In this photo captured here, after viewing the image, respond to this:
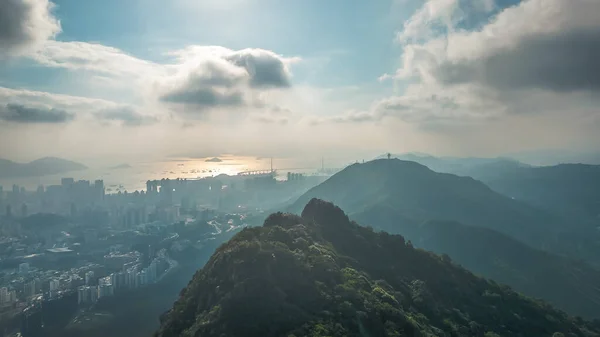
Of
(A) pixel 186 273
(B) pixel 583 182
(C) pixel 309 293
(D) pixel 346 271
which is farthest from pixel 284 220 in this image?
(B) pixel 583 182

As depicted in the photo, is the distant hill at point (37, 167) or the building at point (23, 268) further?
the distant hill at point (37, 167)

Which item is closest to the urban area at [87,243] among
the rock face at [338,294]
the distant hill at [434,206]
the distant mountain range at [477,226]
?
the rock face at [338,294]

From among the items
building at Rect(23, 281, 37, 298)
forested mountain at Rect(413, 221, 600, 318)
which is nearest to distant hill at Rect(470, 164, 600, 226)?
forested mountain at Rect(413, 221, 600, 318)

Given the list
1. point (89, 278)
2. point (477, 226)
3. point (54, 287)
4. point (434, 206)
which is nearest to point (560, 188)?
point (434, 206)

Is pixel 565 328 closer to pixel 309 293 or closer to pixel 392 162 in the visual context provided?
pixel 309 293

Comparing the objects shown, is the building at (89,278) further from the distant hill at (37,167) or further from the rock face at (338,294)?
the distant hill at (37,167)

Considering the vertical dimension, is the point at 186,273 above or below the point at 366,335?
below
